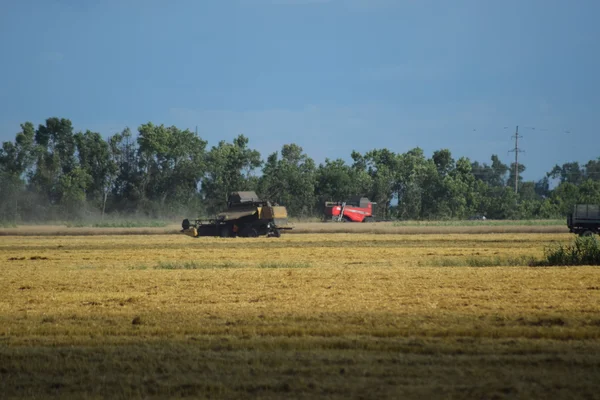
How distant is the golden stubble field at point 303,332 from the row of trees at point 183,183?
60.8 m

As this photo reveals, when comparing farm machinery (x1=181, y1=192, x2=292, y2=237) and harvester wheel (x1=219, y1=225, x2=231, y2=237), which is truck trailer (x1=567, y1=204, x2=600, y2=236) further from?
harvester wheel (x1=219, y1=225, x2=231, y2=237)

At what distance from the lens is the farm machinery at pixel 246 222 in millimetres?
47281

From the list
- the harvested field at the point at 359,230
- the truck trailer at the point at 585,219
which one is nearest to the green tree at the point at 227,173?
the harvested field at the point at 359,230

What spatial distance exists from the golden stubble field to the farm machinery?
23.2m

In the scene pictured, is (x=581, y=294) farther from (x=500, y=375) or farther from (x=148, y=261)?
(x=148, y=261)

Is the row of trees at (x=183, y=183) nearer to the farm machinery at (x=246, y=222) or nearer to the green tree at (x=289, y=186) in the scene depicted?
the green tree at (x=289, y=186)

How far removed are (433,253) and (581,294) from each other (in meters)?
14.2

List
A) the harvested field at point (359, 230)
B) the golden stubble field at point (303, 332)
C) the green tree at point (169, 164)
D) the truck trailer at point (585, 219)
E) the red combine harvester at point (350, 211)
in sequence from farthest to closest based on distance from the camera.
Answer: the green tree at point (169, 164), the red combine harvester at point (350, 211), the harvested field at point (359, 230), the truck trailer at point (585, 219), the golden stubble field at point (303, 332)

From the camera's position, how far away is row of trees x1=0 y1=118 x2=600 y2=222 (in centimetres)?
8344

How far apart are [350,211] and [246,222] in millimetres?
31311

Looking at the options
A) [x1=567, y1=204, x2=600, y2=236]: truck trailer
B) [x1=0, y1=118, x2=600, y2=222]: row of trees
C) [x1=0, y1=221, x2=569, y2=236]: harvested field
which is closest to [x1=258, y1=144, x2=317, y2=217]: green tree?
[x1=0, y1=118, x2=600, y2=222]: row of trees

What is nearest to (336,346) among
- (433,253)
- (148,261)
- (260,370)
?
(260,370)

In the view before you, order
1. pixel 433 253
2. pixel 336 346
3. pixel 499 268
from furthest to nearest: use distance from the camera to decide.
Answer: pixel 433 253 → pixel 499 268 → pixel 336 346

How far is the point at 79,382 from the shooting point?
9.56m
